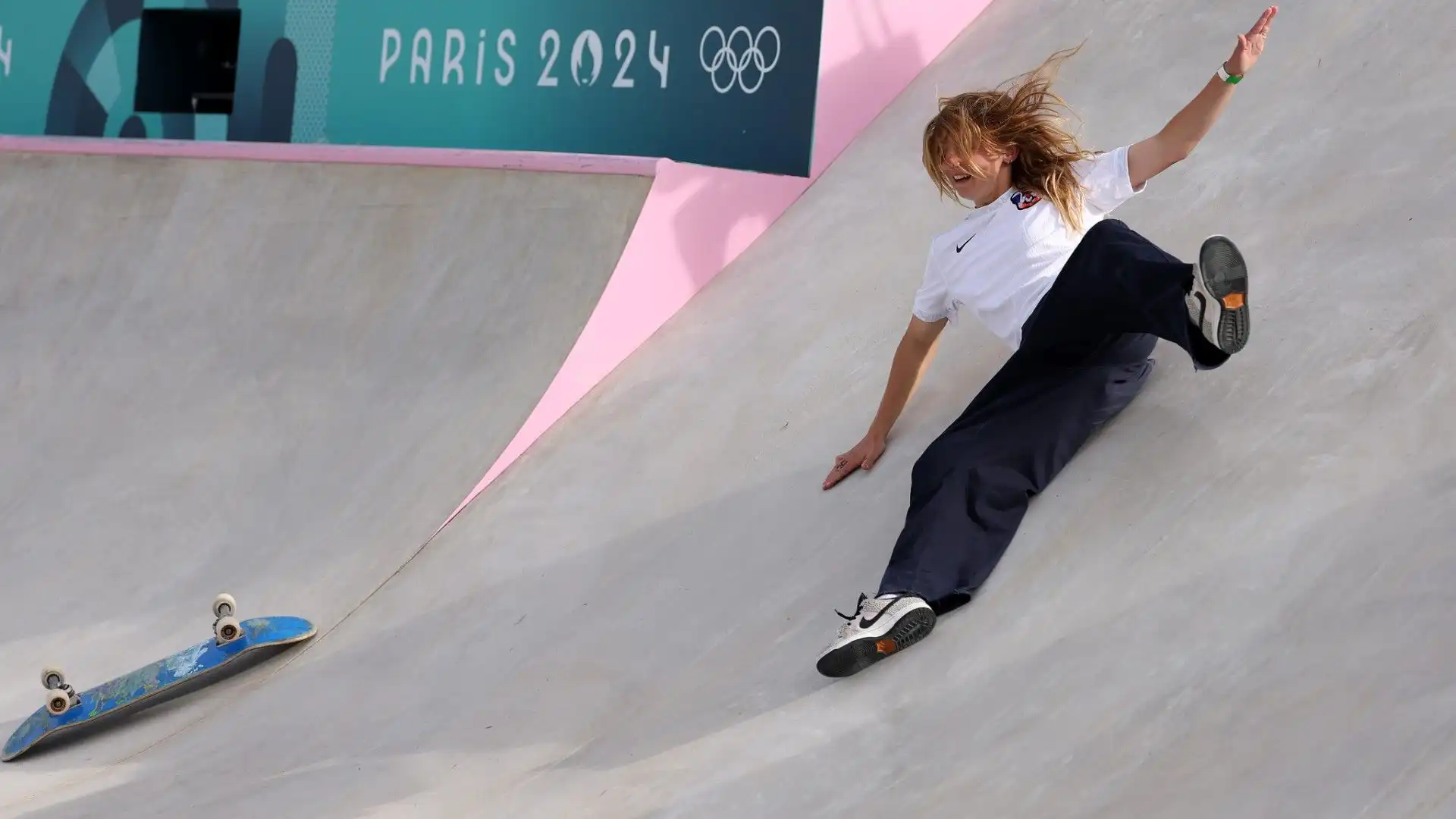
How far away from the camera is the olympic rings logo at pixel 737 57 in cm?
620

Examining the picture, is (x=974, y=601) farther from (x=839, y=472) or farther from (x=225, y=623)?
Result: (x=225, y=623)

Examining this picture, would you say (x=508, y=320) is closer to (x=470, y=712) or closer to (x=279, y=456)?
(x=279, y=456)

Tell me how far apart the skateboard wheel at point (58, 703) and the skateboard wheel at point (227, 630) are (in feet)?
1.38

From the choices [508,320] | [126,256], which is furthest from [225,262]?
[508,320]

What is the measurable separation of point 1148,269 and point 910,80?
Result: 3.55 metres

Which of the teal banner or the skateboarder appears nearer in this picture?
the skateboarder

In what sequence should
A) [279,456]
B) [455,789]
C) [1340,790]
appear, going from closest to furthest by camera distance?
1. [1340,790]
2. [455,789]
3. [279,456]

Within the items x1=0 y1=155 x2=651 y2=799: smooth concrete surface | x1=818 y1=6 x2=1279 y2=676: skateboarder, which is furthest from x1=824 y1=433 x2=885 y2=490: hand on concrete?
x1=0 y1=155 x2=651 y2=799: smooth concrete surface

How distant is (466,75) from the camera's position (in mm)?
6980

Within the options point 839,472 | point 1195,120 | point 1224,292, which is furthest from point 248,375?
point 1224,292

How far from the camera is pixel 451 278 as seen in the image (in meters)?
5.88

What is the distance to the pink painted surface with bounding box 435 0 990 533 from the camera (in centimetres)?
532

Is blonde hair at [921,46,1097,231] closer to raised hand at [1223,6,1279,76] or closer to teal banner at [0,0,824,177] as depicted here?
raised hand at [1223,6,1279,76]

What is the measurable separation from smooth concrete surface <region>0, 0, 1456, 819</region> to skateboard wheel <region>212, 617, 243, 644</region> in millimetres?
163
